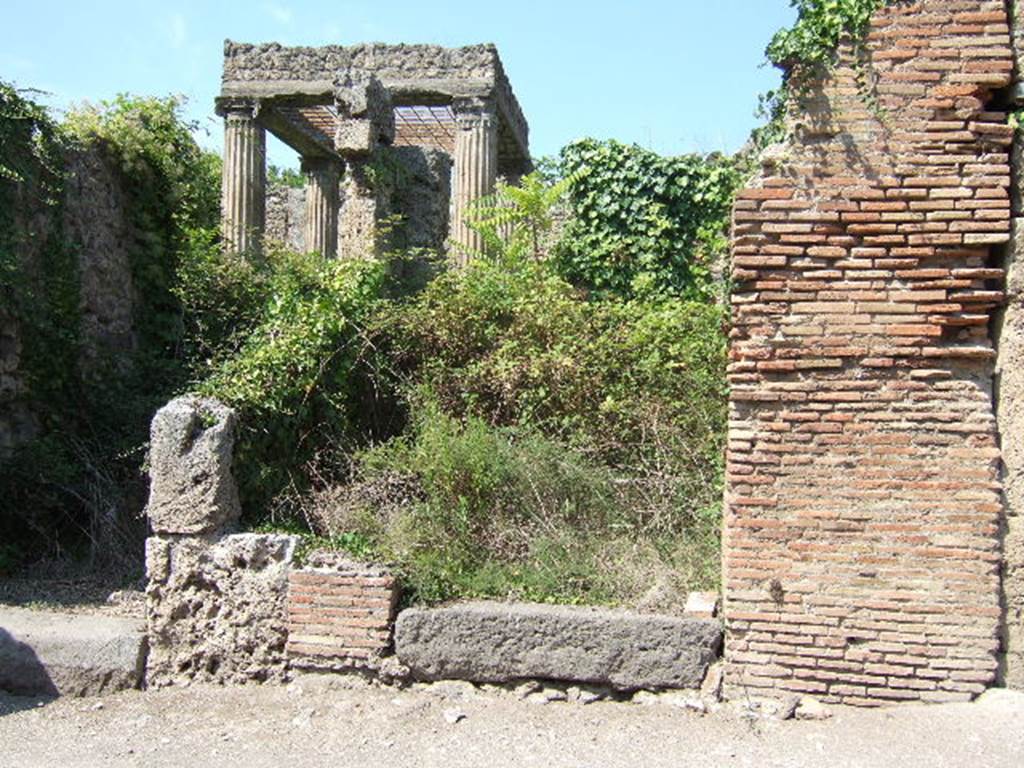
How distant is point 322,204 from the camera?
16.7 metres

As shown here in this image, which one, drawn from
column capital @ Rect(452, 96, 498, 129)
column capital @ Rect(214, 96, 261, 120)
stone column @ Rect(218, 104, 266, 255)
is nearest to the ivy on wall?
column capital @ Rect(452, 96, 498, 129)

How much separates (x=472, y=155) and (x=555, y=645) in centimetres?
1009

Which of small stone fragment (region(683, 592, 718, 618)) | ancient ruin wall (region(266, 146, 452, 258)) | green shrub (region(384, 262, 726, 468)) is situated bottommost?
small stone fragment (region(683, 592, 718, 618))

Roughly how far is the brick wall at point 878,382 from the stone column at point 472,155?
8.94m

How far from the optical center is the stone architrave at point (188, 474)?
19.5 feet

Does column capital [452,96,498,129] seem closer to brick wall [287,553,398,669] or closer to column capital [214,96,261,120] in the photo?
column capital [214,96,261,120]

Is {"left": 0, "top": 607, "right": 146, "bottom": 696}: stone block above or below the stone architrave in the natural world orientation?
below

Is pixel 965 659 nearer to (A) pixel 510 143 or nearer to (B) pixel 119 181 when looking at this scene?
(B) pixel 119 181

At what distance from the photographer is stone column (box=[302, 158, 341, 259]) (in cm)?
1616

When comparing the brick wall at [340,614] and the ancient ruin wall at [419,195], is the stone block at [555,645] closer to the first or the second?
the brick wall at [340,614]

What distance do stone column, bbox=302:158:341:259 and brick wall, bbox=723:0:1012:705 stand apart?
11.8 m

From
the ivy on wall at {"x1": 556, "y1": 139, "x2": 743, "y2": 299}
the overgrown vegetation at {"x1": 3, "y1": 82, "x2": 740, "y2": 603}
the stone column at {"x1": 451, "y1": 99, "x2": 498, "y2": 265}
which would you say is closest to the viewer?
the overgrown vegetation at {"x1": 3, "y1": 82, "x2": 740, "y2": 603}

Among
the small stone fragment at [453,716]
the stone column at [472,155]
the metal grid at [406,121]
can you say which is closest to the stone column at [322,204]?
the metal grid at [406,121]

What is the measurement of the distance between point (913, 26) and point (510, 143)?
12263mm
